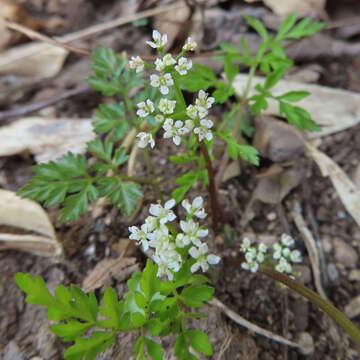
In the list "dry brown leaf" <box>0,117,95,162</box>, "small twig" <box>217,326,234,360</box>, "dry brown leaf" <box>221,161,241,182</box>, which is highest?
"dry brown leaf" <box>0,117,95,162</box>

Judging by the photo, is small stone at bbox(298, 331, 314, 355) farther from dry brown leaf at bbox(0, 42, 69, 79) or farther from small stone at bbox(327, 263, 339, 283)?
dry brown leaf at bbox(0, 42, 69, 79)

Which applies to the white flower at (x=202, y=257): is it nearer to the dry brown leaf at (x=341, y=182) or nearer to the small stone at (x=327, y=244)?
the small stone at (x=327, y=244)

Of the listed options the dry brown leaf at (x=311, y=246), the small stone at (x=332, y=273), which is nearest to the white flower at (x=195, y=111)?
the dry brown leaf at (x=311, y=246)

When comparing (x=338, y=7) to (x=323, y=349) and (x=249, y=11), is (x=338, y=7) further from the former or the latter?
(x=323, y=349)

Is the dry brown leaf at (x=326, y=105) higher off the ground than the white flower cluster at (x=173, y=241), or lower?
higher

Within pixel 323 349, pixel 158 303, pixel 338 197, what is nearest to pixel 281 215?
pixel 338 197

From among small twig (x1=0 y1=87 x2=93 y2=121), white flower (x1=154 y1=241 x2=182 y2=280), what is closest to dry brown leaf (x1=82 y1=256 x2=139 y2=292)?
white flower (x1=154 y1=241 x2=182 y2=280)
